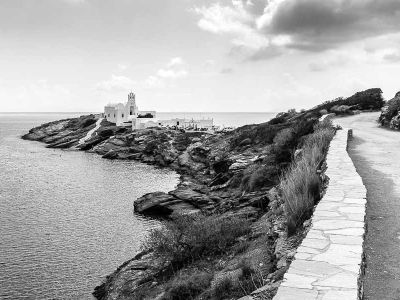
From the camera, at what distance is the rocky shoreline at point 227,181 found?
10940mm

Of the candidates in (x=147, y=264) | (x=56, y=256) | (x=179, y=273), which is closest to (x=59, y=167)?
(x=56, y=256)

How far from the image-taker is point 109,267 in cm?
2394

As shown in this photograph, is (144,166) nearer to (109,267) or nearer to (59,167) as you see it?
(59,167)

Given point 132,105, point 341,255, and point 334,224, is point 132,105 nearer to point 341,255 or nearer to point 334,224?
point 334,224

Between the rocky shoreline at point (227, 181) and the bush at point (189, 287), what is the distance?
0.55 m

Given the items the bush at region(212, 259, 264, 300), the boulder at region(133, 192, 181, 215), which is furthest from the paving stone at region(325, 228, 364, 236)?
the boulder at region(133, 192, 181, 215)

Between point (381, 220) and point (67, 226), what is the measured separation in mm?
28582

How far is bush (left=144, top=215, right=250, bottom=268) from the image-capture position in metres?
15.3

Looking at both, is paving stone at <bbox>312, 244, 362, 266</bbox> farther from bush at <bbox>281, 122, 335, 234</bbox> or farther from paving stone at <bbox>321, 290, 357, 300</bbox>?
bush at <bbox>281, 122, 335, 234</bbox>

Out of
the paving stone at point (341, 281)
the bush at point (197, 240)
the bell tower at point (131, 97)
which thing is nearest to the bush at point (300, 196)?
the paving stone at point (341, 281)

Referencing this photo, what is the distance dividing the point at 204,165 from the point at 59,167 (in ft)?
82.8

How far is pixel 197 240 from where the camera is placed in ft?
52.5

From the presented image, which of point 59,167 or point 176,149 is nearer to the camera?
point 59,167

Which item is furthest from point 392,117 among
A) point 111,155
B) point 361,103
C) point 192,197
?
point 111,155
